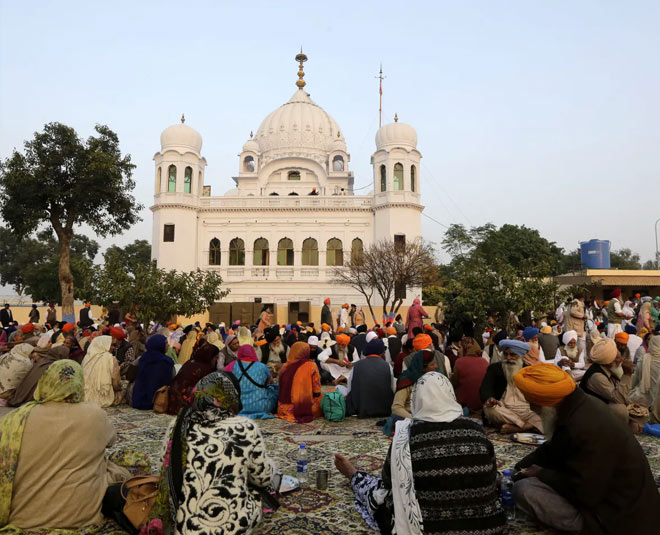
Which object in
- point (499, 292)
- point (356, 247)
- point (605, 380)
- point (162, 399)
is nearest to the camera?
point (605, 380)

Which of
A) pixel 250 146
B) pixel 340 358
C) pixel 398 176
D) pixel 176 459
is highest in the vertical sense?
pixel 250 146

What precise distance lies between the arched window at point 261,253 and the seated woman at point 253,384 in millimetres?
20117

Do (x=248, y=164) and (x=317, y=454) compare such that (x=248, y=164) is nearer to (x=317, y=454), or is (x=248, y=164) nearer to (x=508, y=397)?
(x=508, y=397)

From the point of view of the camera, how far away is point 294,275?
86.3 ft

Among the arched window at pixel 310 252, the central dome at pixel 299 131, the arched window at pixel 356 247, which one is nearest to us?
the arched window at pixel 356 247

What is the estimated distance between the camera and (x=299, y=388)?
6.43m

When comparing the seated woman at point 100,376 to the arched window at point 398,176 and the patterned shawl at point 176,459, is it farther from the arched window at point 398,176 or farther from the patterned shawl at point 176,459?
the arched window at point 398,176

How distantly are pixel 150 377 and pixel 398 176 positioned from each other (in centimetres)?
2139

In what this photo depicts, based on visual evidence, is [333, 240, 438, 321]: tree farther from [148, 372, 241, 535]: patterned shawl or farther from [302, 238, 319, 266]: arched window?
[148, 372, 241, 535]: patterned shawl

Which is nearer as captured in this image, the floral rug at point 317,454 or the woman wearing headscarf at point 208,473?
the woman wearing headscarf at point 208,473

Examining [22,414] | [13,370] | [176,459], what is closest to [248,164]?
[13,370]

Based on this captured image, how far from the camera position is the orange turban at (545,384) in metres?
2.91

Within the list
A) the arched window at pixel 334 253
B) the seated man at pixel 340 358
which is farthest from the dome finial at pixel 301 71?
the seated man at pixel 340 358

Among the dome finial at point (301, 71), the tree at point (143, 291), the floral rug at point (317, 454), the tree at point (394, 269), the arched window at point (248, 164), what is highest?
the dome finial at point (301, 71)
